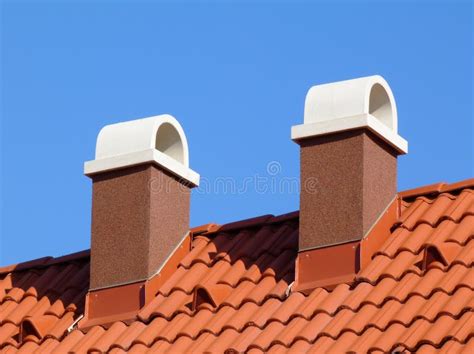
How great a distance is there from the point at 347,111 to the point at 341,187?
0.71 metres

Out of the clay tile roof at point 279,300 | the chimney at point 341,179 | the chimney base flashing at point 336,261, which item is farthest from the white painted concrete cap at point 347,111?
the chimney base flashing at point 336,261

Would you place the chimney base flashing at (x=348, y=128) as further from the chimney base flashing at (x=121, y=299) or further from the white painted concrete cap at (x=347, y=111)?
the chimney base flashing at (x=121, y=299)

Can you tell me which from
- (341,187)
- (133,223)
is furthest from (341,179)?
(133,223)

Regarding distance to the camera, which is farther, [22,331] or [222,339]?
[22,331]

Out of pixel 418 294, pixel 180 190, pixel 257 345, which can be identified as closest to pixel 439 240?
pixel 418 294

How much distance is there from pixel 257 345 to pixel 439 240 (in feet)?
6.16

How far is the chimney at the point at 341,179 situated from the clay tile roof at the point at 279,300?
0.22m

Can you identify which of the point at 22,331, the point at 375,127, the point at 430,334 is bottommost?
the point at 22,331

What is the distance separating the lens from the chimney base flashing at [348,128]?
13617mm

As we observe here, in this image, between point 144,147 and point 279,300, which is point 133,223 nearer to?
point 144,147

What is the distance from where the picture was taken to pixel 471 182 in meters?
14.0

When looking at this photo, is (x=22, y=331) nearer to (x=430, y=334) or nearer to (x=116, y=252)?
(x=116, y=252)

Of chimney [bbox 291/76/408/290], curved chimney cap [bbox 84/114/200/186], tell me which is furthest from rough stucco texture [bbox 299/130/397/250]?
curved chimney cap [bbox 84/114/200/186]

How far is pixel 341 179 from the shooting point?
1361 cm
